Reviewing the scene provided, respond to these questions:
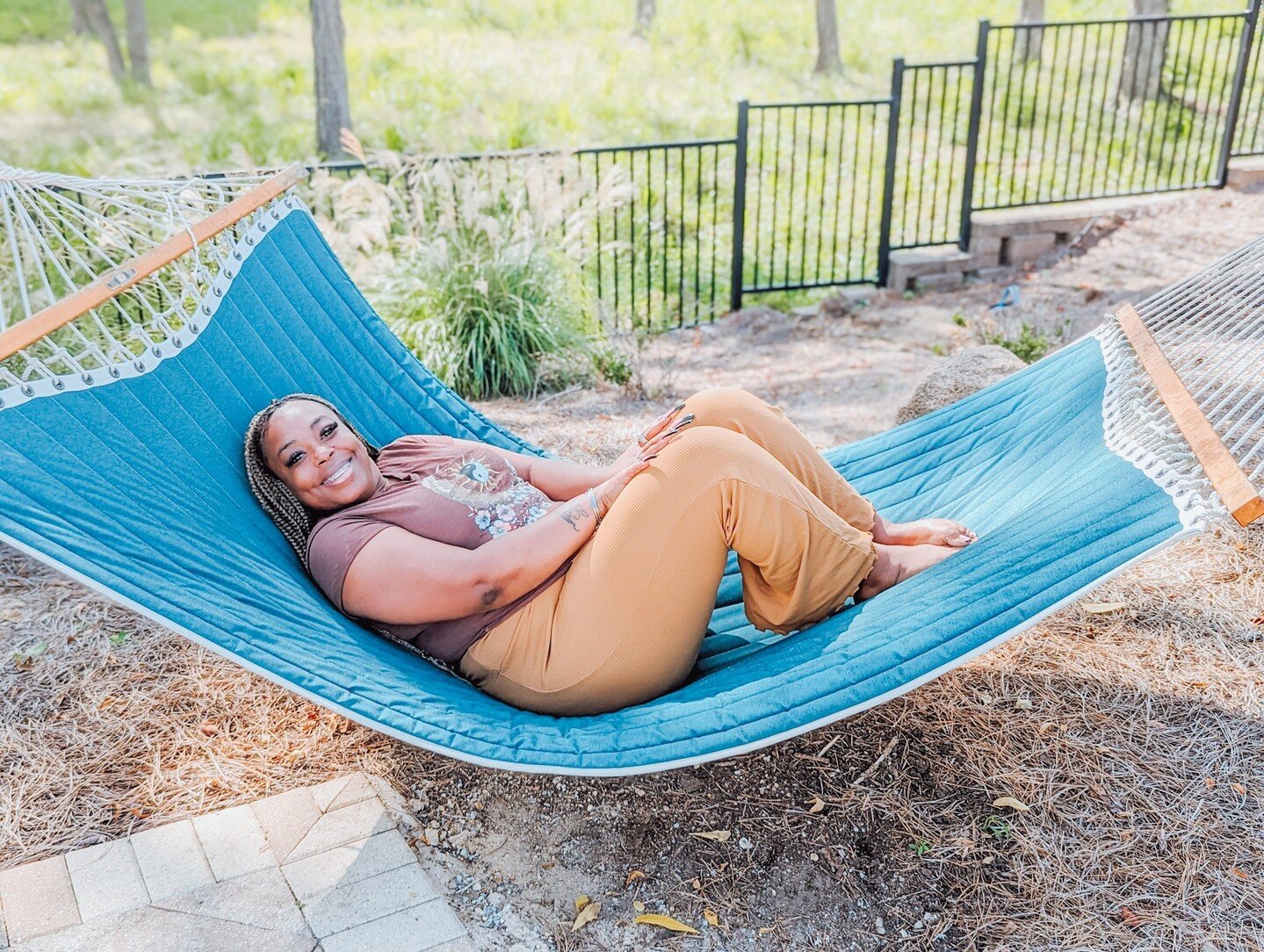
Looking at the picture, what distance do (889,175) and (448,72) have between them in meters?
6.14

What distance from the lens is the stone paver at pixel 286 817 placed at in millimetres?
2047

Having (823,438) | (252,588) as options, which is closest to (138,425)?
(252,588)

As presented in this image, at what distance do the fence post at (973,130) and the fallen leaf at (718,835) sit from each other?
5.37 metres

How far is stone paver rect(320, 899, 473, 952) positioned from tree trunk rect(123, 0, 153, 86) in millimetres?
12760

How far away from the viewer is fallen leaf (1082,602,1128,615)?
2744 millimetres

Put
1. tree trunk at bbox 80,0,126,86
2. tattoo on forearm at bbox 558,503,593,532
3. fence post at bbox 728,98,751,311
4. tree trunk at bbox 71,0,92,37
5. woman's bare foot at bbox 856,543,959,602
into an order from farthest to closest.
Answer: tree trunk at bbox 71,0,92,37, tree trunk at bbox 80,0,126,86, fence post at bbox 728,98,751,311, woman's bare foot at bbox 856,543,959,602, tattoo on forearm at bbox 558,503,593,532

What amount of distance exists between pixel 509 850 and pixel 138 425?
1060mm

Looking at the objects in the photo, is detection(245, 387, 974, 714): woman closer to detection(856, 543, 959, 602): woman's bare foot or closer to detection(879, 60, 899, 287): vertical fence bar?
detection(856, 543, 959, 602): woman's bare foot

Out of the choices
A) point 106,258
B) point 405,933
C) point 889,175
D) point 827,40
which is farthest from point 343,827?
point 827,40

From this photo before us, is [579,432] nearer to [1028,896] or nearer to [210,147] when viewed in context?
[1028,896]

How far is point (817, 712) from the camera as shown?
1.72 metres

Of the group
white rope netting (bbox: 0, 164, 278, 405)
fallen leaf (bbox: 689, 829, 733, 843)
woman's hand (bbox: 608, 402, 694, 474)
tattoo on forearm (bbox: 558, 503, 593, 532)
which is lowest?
fallen leaf (bbox: 689, 829, 733, 843)

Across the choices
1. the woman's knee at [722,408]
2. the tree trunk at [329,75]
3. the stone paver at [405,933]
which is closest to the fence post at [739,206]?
the tree trunk at [329,75]

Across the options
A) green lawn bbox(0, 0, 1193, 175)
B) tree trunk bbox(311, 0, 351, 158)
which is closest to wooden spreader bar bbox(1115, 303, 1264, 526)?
green lawn bbox(0, 0, 1193, 175)
